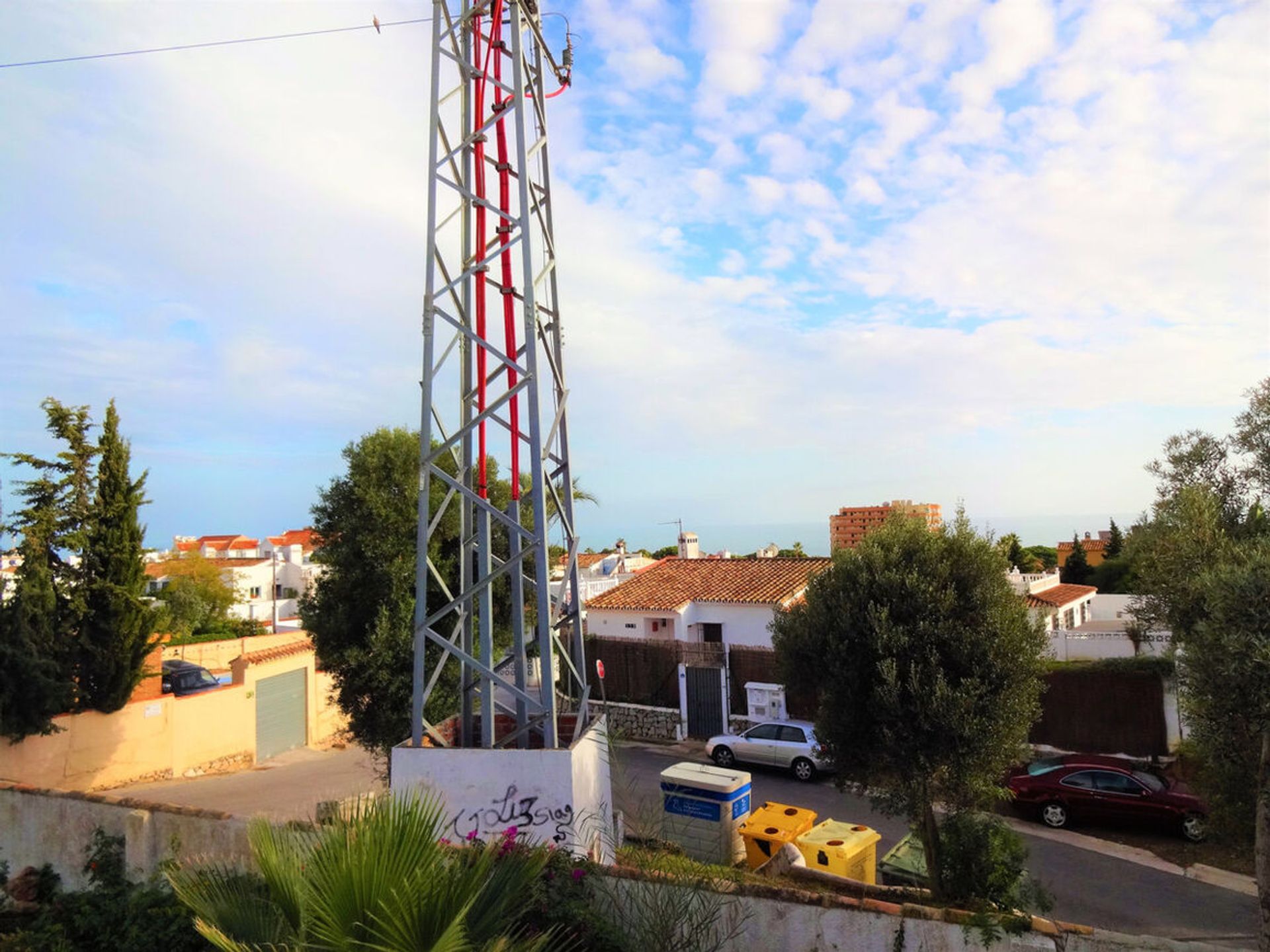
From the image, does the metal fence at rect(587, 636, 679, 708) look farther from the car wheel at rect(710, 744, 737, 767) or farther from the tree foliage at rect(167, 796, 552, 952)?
the tree foliage at rect(167, 796, 552, 952)

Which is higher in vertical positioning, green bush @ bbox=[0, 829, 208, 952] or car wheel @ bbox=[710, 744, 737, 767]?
green bush @ bbox=[0, 829, 208, 952]

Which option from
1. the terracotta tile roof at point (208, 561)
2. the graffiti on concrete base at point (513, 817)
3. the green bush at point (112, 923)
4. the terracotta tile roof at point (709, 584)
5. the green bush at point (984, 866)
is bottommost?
the green bush at point (984, 866)

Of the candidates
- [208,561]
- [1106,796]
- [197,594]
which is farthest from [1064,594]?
[208,561]

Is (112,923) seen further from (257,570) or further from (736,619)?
(257,570)

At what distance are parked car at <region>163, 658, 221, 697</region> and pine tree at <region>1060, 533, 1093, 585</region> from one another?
43803mm

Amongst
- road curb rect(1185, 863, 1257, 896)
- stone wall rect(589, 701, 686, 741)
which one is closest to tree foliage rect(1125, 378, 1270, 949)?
road curb rect(1185, 863, 1257, 896)

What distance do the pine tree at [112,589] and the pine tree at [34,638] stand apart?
57 centimetres

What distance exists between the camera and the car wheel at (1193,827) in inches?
480

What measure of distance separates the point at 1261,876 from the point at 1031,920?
3403mm

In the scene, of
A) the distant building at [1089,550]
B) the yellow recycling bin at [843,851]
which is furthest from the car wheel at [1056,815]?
the distant building at [1089,550]

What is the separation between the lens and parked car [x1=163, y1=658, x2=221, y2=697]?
21.5 m

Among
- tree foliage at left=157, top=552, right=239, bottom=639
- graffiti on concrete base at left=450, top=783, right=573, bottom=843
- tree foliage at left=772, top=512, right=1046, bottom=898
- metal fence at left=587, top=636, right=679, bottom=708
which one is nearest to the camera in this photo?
graffiti on concrete base at left=450, top=783, right=573, bottom=843

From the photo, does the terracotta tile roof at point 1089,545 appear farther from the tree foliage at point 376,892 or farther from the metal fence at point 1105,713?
the tree foliage at point 376,892

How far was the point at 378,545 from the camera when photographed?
10.8 metres
